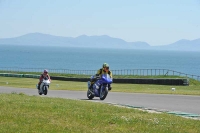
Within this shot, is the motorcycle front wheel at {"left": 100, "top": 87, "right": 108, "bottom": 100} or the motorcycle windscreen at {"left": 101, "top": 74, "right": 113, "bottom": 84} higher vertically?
the motorcycle windscreen at {"left": 101, "top": 74, "right": 113, "bottom": 84}

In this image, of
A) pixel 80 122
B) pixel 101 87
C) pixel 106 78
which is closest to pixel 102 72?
pixel 106 78

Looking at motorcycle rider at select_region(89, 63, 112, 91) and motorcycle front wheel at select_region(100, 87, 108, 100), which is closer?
motorcycle rider at select_region(89, 63, 112, 91)

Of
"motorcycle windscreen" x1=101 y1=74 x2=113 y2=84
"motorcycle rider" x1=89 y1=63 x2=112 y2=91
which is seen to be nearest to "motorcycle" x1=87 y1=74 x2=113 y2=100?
"motorcycle windscreen" x1=101 y1=74 x2=113 y2=84

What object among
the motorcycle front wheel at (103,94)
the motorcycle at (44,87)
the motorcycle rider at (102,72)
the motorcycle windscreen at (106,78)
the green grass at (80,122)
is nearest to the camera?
the green grass at (80,122)

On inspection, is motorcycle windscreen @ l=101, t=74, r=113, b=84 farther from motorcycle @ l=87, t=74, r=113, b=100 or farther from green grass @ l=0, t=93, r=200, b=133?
green grass @ l=0, t=93, r=200, b=133

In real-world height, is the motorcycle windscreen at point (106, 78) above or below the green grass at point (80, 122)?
above

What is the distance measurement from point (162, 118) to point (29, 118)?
10.8ft

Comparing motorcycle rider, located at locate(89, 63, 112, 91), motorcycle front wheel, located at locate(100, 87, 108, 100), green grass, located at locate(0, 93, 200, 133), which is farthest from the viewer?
motorcycle front wheel, located at locate(100, 87, 108, 100)

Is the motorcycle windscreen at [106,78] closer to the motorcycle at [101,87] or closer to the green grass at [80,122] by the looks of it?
the motorcycle at [101,87]

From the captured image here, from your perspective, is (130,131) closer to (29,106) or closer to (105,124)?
(105,124)

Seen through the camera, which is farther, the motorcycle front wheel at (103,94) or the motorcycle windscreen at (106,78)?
the motorcycle front wheel at (103,94)

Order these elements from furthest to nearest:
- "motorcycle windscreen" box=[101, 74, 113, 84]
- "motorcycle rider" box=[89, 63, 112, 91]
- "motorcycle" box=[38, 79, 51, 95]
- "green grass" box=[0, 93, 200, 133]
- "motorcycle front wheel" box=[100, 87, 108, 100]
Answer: "motorcycle" box=[38, 79, 51, 95] → "motorcycle front wheel" box=[100, 87, 108, 100] → "motorcycle windscreen" box=[101, 74, 113, 84] → "motorcycle rider" box=[89, 63, 112, 91] → "green grass" box=[0, 93, 200, 133]

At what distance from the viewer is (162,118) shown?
12.1m

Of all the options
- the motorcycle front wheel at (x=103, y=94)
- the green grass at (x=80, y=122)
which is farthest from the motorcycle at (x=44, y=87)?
the green grass at (x=80, y=122)
